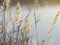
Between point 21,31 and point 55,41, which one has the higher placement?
point 21,31

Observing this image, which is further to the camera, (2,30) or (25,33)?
(2,30)

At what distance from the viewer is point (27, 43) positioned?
8.38ft

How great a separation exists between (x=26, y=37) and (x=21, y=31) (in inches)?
3.9

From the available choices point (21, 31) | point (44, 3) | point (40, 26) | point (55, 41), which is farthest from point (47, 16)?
point (21, 31)

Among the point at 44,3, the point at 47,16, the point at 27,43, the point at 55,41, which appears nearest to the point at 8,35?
the point at 27,43

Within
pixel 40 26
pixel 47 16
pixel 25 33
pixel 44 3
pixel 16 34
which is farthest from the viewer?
pixel 44 3

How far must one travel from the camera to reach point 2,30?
9.34ft

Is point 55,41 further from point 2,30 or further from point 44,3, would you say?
point 44,3

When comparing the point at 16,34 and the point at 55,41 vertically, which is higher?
the point at 16,34

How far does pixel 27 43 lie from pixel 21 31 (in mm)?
135

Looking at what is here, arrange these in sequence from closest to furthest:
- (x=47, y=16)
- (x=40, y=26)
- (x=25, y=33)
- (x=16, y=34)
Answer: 1. (x=25, y=33)
2. (x=16, y=34)
3. (x=40, y=26)
4. (x=47, y=16)

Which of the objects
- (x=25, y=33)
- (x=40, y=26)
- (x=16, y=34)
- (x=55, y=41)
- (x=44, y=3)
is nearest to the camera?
(x=25, y=33)

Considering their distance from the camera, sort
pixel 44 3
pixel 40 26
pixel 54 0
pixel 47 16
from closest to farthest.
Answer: pixel 40 26 < pixel 47 16 < pixel 44 3 < pixel 54 0

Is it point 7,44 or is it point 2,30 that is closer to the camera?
point 7,44
